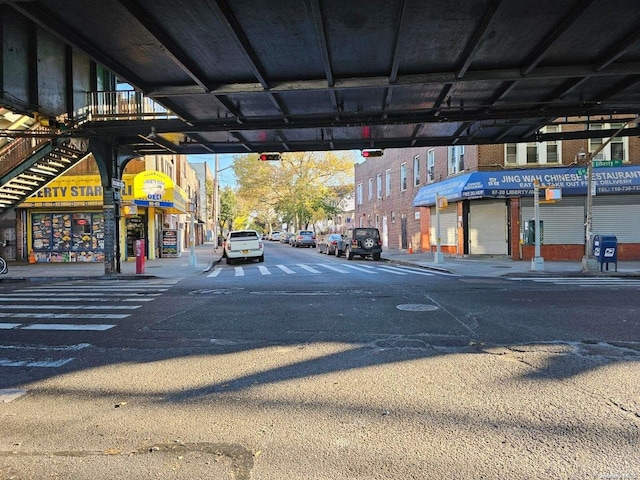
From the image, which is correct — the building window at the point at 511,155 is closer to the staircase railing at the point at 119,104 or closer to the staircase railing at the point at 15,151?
the staircase railing at the point at 119,104

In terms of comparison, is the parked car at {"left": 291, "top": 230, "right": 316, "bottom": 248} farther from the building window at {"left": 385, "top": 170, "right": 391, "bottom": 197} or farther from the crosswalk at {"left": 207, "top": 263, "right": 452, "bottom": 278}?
the crosswalk at {"left": 207, "top": 263, "right": 452, "bottom": 278}

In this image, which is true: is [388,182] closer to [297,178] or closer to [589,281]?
[297,178]

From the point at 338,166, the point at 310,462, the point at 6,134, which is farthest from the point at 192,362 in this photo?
the point at 338,166

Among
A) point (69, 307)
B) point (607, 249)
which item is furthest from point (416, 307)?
point (607, 249)

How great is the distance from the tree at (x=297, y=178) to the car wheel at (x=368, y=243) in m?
26.7

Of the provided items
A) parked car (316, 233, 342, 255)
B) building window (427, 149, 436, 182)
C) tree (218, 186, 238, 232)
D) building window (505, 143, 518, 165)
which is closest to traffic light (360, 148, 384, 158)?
building window (505, 143, 518, 165)

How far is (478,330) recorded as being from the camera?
7324 millimetres

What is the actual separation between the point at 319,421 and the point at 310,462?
70cm

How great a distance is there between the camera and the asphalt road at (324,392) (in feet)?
10.9

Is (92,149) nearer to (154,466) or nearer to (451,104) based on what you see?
(451,104)

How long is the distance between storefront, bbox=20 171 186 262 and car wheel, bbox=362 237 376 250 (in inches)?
432

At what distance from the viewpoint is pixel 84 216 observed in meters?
24.5

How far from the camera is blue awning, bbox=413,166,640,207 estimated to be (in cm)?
2286

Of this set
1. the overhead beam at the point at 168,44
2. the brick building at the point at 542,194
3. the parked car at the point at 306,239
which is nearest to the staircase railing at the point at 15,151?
the overhead beam at the point at 168,44
